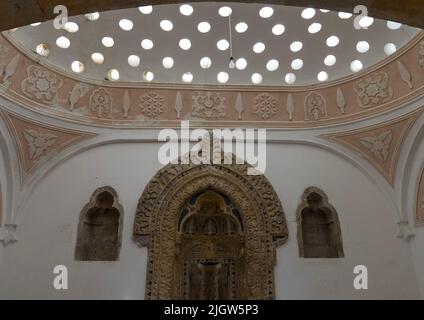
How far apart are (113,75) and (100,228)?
3.06 m

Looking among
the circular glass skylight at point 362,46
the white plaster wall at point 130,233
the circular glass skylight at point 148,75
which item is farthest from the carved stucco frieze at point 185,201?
the circular glass skylight at point 362,46

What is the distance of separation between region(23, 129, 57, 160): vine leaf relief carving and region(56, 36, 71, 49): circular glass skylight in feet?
5.39

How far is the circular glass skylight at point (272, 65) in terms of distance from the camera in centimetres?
688

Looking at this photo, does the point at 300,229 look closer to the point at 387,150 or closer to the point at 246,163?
the point at 246,163

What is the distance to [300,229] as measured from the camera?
249 inches

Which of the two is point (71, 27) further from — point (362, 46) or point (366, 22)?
point (362, 46)

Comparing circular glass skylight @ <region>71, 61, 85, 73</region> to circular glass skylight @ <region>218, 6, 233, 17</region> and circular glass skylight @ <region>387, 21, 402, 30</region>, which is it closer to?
circular glass skylight @ <region>218, 6, 233, 17</region>

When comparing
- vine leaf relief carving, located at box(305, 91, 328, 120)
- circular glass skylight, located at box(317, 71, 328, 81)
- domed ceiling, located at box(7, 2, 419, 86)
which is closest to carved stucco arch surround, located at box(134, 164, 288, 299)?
vine leaf relief carving, located at box(305, 91, 328, 120)

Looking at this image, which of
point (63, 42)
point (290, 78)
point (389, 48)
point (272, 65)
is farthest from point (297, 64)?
point (63, 42)

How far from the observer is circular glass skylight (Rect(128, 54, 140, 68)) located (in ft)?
22.2

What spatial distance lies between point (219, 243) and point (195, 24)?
4.15 meters

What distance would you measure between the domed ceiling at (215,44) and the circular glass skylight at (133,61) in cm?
2

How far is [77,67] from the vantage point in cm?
672

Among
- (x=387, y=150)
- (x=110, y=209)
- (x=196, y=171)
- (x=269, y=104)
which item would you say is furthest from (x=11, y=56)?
(x=387, y=150)
